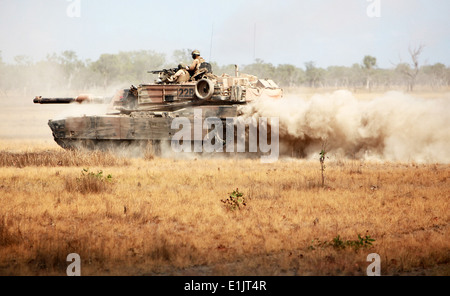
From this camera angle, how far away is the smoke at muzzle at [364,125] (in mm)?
16484

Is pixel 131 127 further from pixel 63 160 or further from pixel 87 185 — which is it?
pixel 87 185

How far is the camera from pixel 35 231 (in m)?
9.23

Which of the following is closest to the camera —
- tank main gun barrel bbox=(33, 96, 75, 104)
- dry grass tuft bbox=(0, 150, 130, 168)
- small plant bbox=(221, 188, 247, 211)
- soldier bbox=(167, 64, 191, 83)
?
small plant bbox=(221, 188, 247, 211)

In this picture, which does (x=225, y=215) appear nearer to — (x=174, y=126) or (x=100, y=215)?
(x=100, y=215)

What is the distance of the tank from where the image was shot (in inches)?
721

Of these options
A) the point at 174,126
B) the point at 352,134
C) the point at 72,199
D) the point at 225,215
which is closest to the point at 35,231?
the point at 72,199

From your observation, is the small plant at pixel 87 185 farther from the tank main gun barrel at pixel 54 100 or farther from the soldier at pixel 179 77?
the tank main gun barrel at pixel 54 100

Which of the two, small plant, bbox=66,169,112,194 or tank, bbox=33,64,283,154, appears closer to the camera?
small plant, bbox=66,169,112,194

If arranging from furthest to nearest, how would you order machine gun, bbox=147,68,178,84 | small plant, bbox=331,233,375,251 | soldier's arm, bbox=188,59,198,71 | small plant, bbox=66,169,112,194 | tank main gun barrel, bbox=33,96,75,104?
tank main gun barrel, bbox=33,96,75,104
machine gun, bbox=147,68,178,84
soldier's arm, bbox=188,59,198,71
small plant, bbox=66,169,112,194
small plant, bbox=331,233,375,251

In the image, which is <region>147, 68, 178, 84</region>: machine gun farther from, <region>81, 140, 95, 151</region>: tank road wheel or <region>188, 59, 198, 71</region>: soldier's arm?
<region>81, 140, 95, 151</region>: tank road wheel

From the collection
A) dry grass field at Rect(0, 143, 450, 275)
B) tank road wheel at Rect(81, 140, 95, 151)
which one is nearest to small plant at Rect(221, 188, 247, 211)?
dry grass field at Rect(0, 143, 450, 275)

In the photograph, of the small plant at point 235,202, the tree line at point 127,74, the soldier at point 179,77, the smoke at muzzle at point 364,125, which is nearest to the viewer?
the small plant at point 235,202

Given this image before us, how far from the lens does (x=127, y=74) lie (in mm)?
78375

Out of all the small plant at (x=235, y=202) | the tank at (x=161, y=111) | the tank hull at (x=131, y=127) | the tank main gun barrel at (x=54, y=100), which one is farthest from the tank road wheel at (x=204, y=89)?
the small plant at (x=235, y=202)
